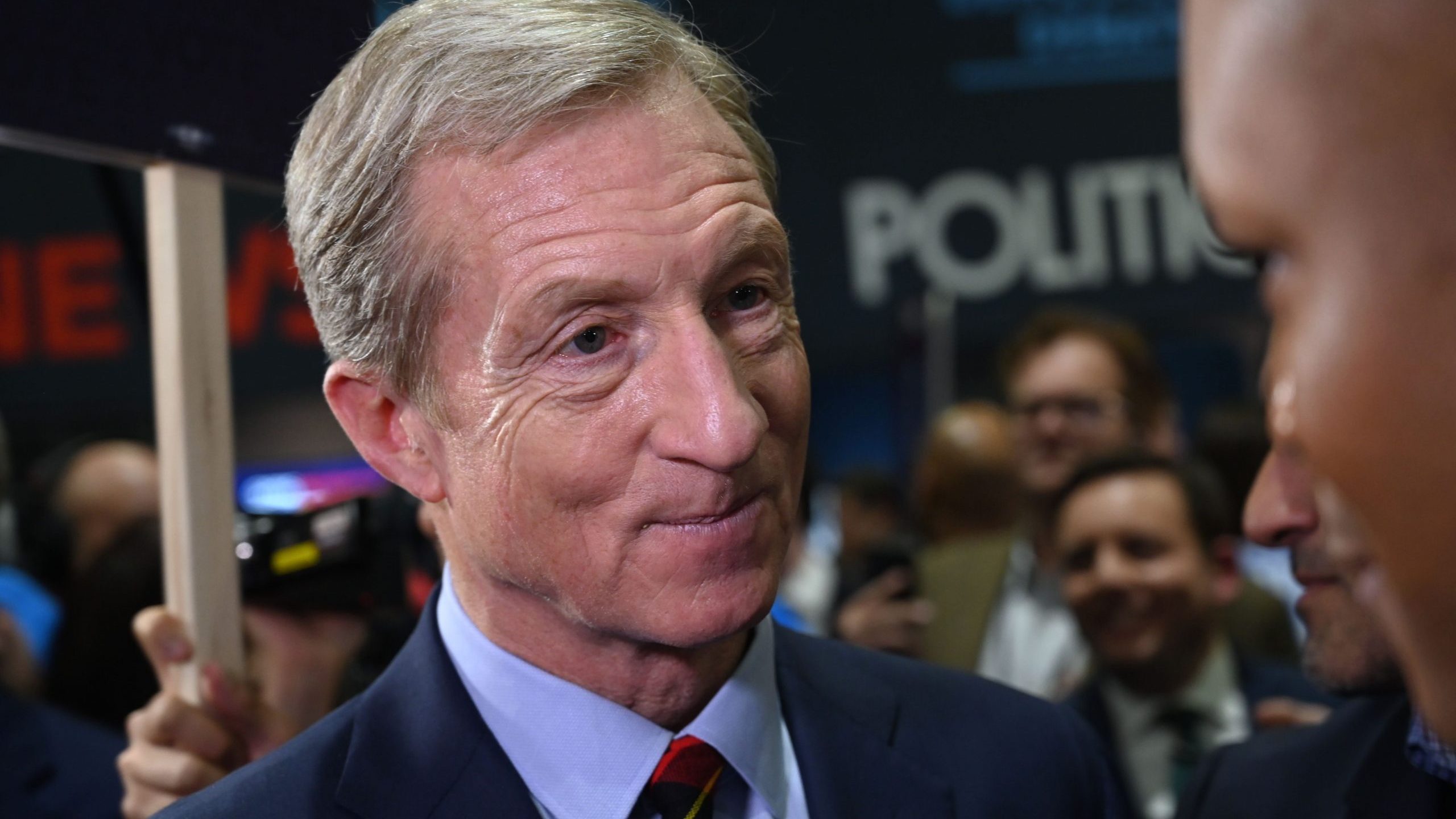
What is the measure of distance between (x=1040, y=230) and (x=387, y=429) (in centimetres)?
479

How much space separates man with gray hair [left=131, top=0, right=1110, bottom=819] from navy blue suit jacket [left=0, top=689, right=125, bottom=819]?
3.80ft

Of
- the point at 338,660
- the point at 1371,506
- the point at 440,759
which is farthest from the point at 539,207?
the point at 338,660

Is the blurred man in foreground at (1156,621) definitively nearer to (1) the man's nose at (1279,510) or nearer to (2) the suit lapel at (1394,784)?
(2) the suit lapel at (1394,784)

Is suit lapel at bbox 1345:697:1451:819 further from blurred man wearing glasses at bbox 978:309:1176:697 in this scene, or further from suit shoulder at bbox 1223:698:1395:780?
blurred man wearing glasses at bbox 978:309:1176:697

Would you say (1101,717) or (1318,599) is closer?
(1318,599)

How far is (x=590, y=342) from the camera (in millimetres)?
1196

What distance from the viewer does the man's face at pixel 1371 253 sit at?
468 millimetres

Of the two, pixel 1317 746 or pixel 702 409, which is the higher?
pixel 702 409

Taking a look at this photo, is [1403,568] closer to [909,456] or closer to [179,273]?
[179,273]

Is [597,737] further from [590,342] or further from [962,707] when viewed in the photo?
[962,707]

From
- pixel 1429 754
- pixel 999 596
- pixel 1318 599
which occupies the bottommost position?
pixel 999 596

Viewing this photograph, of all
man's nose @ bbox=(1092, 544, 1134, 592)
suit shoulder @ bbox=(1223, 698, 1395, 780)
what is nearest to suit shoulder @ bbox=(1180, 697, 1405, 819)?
suit shoulder @ bbox=(1223, 698, 1395, 780)

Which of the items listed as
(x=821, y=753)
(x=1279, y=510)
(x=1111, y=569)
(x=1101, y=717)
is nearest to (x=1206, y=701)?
(x=1101, y=717)

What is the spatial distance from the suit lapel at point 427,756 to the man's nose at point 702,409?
0.35 meters
